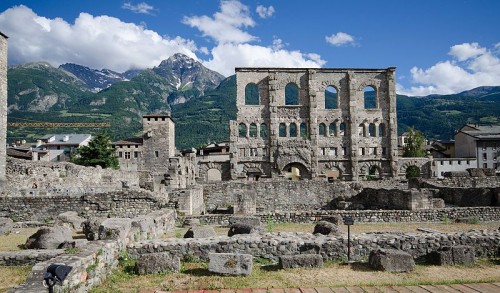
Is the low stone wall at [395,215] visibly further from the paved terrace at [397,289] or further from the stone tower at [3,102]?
the stone tower at [3,102]

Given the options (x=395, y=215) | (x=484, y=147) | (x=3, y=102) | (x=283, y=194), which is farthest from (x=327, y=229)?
(x=484, y=147)

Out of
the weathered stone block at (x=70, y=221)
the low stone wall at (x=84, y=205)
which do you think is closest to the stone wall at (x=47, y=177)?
the low stone wall at (x=84, y=205)

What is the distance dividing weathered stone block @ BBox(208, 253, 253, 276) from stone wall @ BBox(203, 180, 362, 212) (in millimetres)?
18434

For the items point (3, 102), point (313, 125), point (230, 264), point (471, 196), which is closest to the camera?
point (230, 264)

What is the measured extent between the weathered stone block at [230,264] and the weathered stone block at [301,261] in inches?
36.8

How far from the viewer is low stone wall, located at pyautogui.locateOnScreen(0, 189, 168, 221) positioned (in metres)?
17.0

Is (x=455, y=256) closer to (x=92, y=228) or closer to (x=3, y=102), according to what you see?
(x=92, y=228)

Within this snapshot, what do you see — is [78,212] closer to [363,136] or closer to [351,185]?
[351,185]

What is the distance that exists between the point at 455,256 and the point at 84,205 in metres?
14.7

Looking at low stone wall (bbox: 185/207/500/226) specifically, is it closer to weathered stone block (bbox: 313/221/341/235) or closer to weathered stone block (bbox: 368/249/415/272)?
weathered stone block (bbox: 313/221/341/235)

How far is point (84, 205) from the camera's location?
17.4 meters

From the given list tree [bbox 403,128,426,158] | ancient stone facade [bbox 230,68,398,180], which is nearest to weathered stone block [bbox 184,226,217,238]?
ancient stone facade [bbox 230,68,398,180]

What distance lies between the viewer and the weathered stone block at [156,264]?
8.80 metres

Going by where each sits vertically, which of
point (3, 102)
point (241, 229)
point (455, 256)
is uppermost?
point (3, 102)
